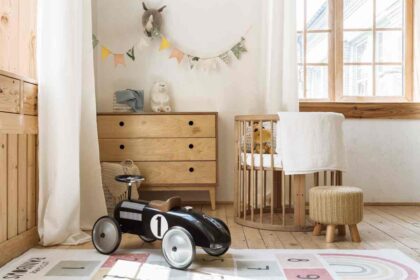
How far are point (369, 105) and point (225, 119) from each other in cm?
118

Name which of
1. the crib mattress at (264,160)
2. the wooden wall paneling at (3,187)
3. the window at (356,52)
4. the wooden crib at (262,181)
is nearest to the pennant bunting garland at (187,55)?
the window at (356,52)

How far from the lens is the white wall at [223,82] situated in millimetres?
3729

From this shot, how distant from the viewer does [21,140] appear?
2.23 metres

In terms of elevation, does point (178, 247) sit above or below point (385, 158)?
below

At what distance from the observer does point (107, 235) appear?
7.16 feet

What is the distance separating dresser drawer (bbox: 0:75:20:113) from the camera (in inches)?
78.9

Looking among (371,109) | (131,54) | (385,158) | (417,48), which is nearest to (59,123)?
(131,54)

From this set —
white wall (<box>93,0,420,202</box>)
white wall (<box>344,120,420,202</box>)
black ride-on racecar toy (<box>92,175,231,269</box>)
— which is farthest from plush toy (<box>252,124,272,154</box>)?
white wall (<box>344,120,420,202</box>)

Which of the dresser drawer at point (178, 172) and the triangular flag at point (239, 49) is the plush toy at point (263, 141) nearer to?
the dresser drawer at point (178, 172)

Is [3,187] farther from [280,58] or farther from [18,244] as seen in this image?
[280,58]

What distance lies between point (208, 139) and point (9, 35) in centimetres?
156

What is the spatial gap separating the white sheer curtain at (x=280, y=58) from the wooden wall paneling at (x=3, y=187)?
2.00 metres

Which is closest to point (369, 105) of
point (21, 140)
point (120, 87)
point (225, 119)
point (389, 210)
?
point (389, 210)

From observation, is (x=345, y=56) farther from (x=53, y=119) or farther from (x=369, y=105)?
(x=53, y=119)
